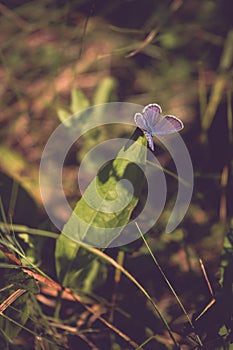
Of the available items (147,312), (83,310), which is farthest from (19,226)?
(147,312)

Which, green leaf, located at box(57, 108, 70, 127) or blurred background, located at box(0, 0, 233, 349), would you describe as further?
blurred background, located at box(0, 0, 233, 349)

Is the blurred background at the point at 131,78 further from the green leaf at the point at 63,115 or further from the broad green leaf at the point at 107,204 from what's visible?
the broad green leaf at the point at 107,204

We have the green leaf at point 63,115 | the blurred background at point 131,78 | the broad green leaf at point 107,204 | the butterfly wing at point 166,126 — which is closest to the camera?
the butterfly wing at point 166,126

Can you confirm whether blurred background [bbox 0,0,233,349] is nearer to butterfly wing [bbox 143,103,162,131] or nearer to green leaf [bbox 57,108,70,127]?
green leaf [bbox 57,108,70,127]

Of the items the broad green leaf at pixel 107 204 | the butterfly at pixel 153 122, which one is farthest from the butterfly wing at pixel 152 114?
the broad green leaf at pixel 107 204

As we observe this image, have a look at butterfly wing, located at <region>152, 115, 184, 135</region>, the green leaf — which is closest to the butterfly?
butterfly wing, located at <region>152, 115, 184, 135</region>

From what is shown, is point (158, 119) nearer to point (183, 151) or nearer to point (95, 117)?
point (95, 117)

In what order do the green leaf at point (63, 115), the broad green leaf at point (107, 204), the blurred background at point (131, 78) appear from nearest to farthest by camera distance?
the broad green leaf at point (107, 204) < the green leaf at point (63, 115) < the blurred background at point (131, 78)

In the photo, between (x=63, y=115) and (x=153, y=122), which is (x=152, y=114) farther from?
(x=63, y=115)

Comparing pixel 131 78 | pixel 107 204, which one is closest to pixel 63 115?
pixel 107 204
